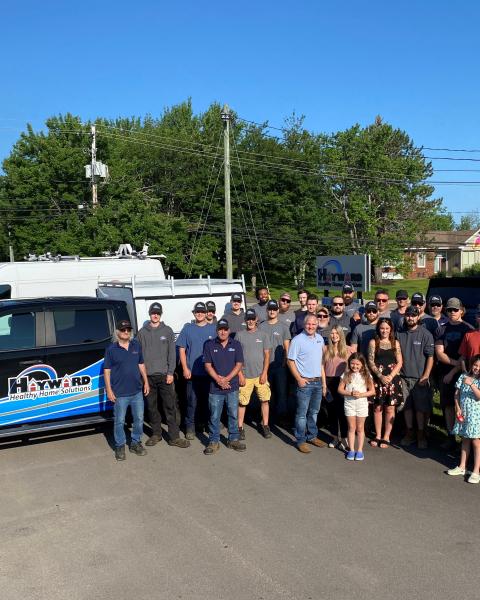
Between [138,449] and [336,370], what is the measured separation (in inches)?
106

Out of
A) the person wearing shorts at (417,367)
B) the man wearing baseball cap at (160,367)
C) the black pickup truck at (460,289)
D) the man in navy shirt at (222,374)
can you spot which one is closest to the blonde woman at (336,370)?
the person wearing shorts at (417,367)

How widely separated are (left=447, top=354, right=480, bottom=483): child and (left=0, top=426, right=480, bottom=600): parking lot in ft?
0.76

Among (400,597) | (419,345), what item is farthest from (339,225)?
(400,597)

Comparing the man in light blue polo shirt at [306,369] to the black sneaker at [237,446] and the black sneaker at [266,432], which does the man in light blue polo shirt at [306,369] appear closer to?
the black sneaker at [266,432]

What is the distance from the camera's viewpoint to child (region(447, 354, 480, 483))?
19.5 feet

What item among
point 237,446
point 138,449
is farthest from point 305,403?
point 138,449

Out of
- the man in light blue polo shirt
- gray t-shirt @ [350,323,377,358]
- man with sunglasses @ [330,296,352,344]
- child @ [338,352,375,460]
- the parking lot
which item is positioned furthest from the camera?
man with sunglasses @ [330,296,352,344]

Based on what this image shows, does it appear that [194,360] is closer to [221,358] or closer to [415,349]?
[221,358]

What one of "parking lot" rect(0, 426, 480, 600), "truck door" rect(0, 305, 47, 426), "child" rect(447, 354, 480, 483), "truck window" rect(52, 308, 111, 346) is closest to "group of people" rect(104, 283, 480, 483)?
"child" rect(447, 354, 480, 483)

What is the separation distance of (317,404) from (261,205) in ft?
122

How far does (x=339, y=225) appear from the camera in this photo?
2004 inches

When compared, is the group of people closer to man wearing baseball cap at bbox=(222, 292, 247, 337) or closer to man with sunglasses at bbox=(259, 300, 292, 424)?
man with sunglasses at bbox=(259, 300, 292, 424)

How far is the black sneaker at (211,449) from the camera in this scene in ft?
22.8

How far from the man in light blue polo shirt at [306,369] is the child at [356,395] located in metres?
0.42
